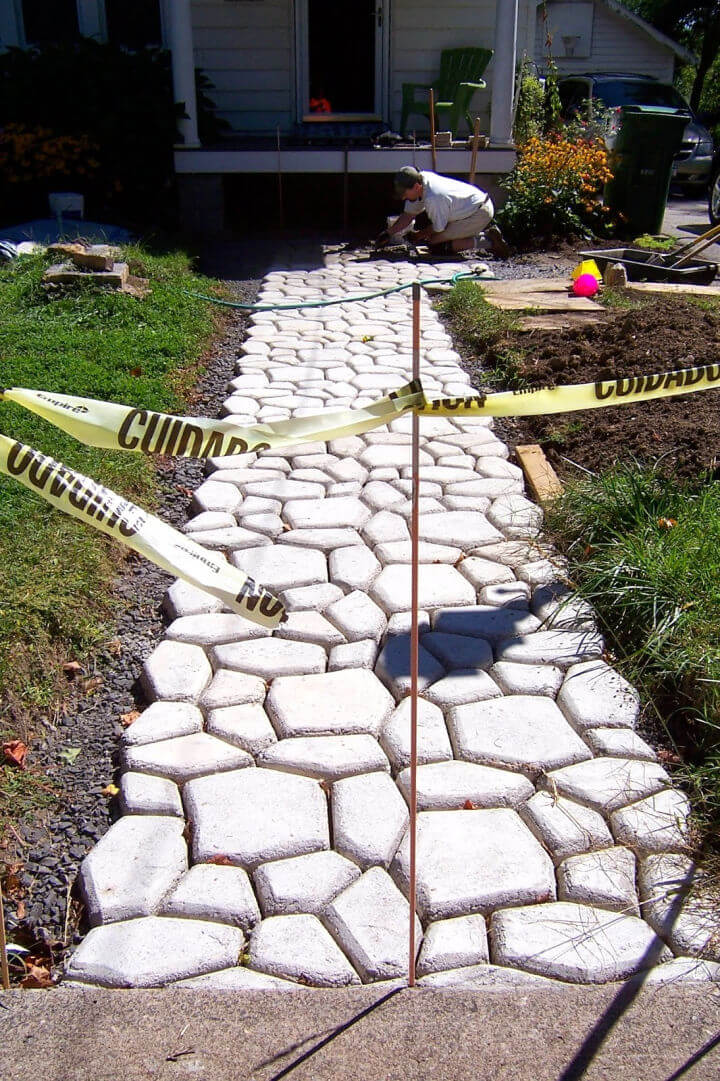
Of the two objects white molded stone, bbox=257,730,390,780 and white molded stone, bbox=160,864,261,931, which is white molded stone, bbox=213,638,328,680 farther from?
white molded stone, bbox=160,864,261,931

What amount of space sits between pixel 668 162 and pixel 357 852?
470 inches

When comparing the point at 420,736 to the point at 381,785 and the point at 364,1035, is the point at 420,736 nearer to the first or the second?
the point at 381,785

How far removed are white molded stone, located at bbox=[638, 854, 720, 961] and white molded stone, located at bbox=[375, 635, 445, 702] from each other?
43.9 inches

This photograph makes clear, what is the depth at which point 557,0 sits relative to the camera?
28.2m

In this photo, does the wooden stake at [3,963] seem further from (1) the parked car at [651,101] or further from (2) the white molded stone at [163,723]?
(1) the parked car at [651,101]

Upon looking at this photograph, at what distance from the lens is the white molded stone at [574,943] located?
100 inches

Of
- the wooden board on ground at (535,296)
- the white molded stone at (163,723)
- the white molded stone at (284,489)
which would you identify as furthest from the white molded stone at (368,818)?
the wooden board on ground at (535,296)

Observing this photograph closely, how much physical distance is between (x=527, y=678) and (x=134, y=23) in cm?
1312

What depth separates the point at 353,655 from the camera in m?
3.94

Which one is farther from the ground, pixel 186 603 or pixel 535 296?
pixel 535 296

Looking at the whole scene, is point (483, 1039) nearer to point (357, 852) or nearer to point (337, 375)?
point (357, 852)

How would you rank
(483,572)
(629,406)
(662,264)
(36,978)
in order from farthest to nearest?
(662,264) → (629,406) → (483,572) → (36,978)

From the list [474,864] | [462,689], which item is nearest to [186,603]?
[462,689]

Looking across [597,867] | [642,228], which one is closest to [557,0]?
[642,228]
